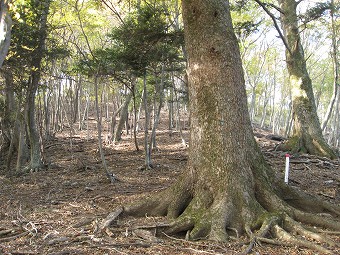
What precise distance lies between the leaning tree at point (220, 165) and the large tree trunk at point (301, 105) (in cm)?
729

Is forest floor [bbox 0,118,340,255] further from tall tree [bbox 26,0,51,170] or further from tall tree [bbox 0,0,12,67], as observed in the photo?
tall tree [bbox 0,0,12,67]

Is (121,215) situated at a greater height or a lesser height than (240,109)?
lesser

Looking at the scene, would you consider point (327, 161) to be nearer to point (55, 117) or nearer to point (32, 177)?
point (32, 177)

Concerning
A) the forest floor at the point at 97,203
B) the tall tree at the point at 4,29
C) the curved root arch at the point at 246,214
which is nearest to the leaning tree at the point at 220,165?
the curved root arch at the point at 246,214

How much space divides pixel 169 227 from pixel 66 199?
3.14 m

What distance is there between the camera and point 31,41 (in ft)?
31.2

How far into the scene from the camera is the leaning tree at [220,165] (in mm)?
4738

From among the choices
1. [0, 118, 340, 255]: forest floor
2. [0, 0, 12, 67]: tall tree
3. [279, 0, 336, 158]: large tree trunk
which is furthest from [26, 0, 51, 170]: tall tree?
[279, 0, 336, 158]: large tree trunk

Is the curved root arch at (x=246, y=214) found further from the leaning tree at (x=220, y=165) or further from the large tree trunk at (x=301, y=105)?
the large tree trunk at (x=301, y=105)

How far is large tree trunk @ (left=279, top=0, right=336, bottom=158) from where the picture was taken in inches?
481

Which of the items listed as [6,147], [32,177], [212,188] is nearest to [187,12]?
[212,188]

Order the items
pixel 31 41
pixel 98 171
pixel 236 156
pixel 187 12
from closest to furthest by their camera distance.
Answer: pixel 236 156
pixel 187 12
pixel 31 41
pixel 98 171

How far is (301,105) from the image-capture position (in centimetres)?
1268

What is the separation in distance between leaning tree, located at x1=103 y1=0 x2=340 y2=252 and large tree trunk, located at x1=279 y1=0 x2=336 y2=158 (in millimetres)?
7295
